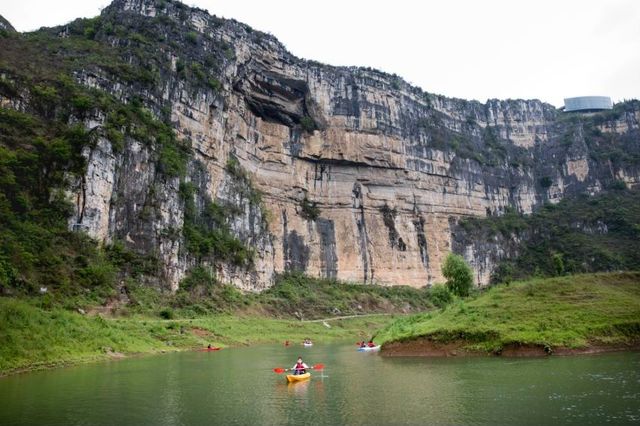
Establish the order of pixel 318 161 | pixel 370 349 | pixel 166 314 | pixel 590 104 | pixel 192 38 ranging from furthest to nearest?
pixel 590 104 → pixel 318 161 → pixel 192 38 → pixel 166 314 → pixel 370 349

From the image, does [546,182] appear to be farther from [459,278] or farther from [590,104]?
[459,278]

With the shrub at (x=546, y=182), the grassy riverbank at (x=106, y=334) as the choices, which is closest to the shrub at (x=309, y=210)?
the grassy riverbank at (x=106, y=334)

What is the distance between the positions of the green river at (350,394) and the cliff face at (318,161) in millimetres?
28660

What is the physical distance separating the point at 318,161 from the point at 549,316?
61.7m

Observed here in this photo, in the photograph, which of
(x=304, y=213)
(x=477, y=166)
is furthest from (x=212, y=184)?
(x=477, y=166)

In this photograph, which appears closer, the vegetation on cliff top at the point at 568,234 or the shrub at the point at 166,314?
the shrub at the point at 166,314

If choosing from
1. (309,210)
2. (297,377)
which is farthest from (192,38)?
(297,377)

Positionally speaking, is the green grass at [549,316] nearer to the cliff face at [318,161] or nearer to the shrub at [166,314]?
the shrub at [166,314]

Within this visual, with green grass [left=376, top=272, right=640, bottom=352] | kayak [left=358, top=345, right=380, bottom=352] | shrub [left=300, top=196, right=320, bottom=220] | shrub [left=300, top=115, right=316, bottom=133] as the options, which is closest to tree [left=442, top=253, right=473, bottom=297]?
kayak [left=358, top=345, right=380, bottom=352]

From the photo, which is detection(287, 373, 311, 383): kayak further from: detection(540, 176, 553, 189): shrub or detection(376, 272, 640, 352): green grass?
detection(540, 176, 553, 189): shrub

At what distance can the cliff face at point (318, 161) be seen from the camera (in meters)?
56.7

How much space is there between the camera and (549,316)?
27438 millimetres

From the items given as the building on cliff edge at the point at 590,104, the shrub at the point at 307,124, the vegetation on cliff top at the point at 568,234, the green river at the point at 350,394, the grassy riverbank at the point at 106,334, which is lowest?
the green river at the point at 350,394

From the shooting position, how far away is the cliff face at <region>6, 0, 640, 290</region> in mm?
56688
